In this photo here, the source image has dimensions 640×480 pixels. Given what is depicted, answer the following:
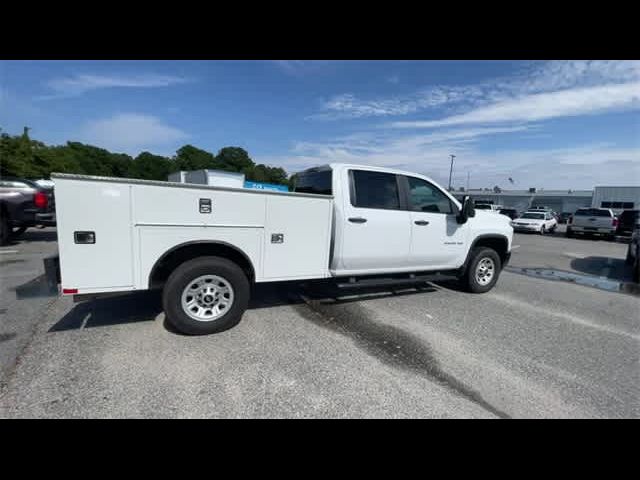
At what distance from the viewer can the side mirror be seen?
4.62 meters

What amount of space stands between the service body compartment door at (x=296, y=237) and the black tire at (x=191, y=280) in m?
0.36

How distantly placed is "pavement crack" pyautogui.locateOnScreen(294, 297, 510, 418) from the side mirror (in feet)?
7.27

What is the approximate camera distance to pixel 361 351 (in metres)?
3.14

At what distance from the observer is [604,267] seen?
29.7 feet

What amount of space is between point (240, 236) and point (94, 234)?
1365 mm

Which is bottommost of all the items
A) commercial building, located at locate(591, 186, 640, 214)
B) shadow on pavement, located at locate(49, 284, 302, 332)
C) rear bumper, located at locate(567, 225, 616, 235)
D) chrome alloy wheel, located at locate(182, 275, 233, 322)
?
shadow on pavement, located at locate(49, 284, 302, 332)

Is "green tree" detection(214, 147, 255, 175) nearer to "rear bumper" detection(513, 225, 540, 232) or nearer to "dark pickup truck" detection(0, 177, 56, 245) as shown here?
"rear bumper" detection(513, 225, 540, 232)

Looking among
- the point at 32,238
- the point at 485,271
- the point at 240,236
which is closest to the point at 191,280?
the point at 240,236

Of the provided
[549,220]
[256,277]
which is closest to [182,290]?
[256,277]

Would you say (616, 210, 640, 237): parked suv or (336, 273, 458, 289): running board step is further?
(616, 210, 640, 237): parked suv

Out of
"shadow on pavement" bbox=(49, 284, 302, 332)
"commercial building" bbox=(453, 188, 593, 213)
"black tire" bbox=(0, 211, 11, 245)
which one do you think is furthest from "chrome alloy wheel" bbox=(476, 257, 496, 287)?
"commercial building" bbox=(453, 188, 593, 213)

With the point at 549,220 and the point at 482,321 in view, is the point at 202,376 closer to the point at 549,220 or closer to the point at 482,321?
the point at 482,321

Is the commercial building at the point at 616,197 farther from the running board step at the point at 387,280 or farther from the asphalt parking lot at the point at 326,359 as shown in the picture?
the running board step at the point at 387,280
